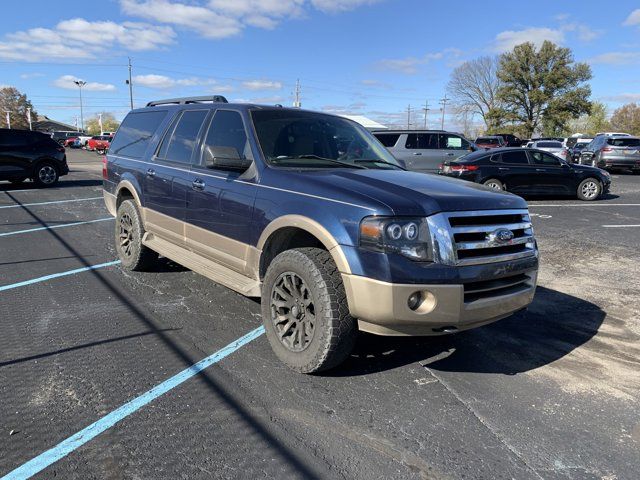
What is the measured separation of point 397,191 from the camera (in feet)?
11.0

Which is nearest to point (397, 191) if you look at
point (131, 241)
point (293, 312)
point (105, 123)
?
point (293, 312)

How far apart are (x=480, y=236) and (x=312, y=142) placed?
1.81 meters

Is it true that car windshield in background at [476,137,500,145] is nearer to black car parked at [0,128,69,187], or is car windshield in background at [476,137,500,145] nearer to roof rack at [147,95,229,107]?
black car parked at [0,128,69,187]

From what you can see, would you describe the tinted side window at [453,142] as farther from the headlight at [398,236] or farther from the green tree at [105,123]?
the green tree at [105,123]

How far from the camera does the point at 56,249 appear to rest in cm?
732

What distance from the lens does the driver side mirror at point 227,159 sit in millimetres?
3961

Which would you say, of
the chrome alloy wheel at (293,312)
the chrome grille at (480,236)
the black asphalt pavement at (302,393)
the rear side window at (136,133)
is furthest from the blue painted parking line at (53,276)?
the chrome grille at (480,236)

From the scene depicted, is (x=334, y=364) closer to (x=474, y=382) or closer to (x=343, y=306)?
(x=343, y=306)

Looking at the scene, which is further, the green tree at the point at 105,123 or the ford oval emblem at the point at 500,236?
the green tree at the point at 105,123

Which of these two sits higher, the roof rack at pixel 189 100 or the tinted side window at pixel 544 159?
the roof rack at pixel 189 100

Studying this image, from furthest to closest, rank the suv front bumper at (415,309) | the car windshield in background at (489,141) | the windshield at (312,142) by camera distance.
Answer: the car windshield in background at (489,141), the windshield at (312,142), the suv front bumper at (415,309)

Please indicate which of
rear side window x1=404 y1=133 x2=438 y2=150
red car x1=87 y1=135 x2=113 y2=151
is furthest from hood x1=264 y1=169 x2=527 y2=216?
red car x1=87 y1=135 x2=113 y2=151

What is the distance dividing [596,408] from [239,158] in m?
3.14

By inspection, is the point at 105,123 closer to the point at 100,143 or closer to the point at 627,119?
the point at 100,143
